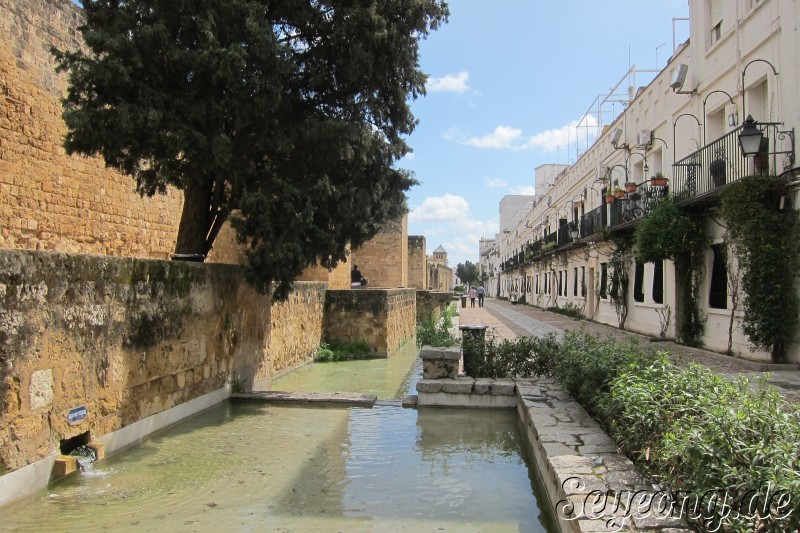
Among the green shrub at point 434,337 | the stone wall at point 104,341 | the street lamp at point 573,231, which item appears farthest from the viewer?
the street lamp at point 573,231

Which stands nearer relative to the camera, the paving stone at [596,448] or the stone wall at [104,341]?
the stone wall at [104,341]

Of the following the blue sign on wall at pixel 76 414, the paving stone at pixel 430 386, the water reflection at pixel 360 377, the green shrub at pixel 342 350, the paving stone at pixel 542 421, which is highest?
the blue sign on wall at pixel 76 414

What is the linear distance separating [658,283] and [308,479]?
39.8 ft

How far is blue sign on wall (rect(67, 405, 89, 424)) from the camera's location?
4.59m

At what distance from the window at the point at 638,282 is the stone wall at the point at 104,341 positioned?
11.5 meters

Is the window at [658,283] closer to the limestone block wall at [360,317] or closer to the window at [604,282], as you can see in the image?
the window at [604,282]

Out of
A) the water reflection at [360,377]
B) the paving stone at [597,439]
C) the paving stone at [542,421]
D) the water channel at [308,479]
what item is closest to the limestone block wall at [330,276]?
the water reflection at [360,377]

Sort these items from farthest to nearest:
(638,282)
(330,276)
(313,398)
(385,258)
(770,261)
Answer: (385,258) < (330,276) < (638,282) < (770,261) < (313,398)

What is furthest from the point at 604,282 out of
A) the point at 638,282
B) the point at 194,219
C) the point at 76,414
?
the point at 76,414

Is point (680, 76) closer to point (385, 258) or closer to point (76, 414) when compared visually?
point (76, 414)

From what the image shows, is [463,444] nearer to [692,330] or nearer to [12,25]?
[692,330]

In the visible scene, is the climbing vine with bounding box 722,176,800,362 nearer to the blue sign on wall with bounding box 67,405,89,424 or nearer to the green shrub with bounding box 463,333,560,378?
the green shrub with bounding box 463,333,560,378

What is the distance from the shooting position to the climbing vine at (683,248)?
37.8 ft

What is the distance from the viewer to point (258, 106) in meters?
6.88
